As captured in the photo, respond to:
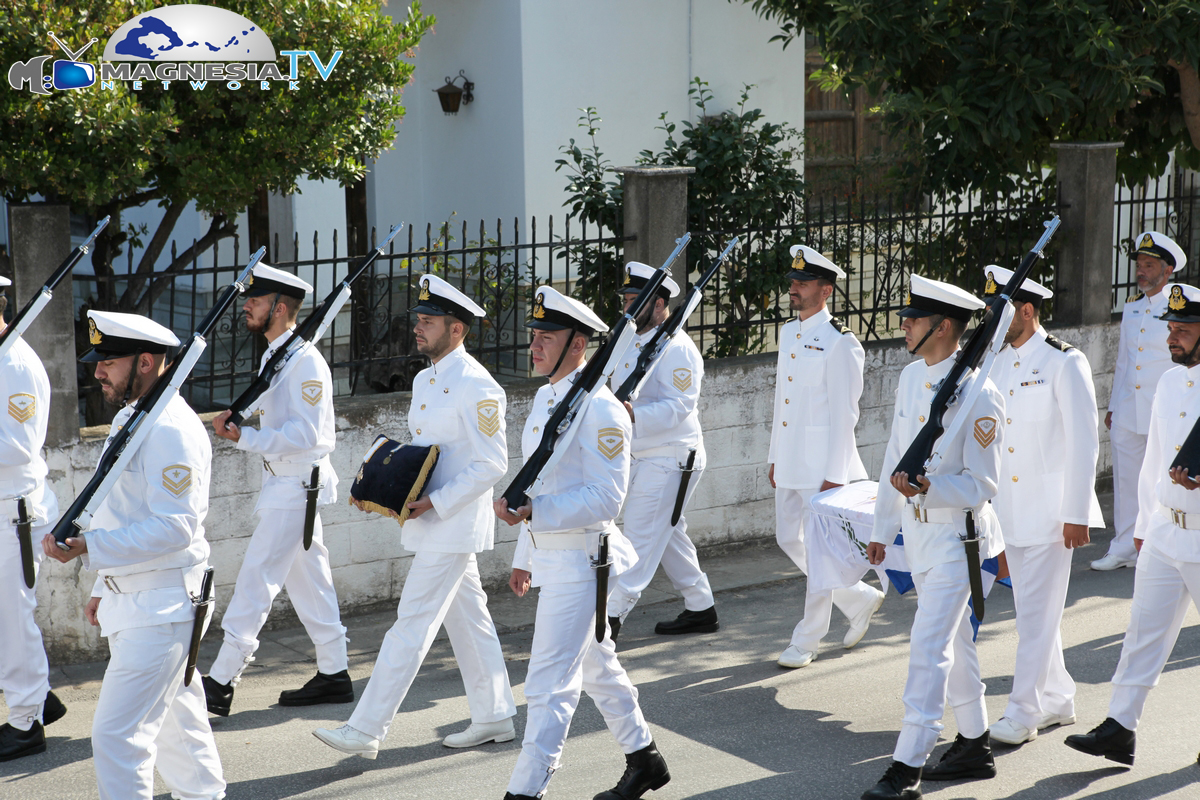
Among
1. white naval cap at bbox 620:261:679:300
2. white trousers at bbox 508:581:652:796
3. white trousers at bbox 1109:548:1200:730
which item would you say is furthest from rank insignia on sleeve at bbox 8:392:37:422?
white trousers at bbox 1109:548:1200:730

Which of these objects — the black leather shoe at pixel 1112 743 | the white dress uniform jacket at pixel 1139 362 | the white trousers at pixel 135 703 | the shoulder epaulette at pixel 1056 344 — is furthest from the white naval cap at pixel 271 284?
the white dress uniform jacket at pixel 1139 362

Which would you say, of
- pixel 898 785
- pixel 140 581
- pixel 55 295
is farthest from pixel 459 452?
pixel 55 295

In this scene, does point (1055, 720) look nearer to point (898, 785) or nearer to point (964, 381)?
point (898, 785)

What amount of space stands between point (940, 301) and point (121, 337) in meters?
3.13

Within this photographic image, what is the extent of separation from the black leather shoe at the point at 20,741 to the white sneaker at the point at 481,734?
1.74 metres

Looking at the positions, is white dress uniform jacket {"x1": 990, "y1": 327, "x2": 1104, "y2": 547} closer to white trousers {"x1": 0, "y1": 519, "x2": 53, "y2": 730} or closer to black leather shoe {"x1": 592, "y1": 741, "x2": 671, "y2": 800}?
black leather shoe {"x1": 592, "y1": 741, "x2": 671, "y2": 800}

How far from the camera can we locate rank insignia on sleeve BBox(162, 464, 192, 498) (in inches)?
171

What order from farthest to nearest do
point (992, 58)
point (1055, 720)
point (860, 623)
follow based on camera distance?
point (992, 58) < point (860, 623) < point (1055, 720)

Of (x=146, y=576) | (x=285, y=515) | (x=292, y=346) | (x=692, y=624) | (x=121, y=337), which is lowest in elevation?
(x=692, y=624)

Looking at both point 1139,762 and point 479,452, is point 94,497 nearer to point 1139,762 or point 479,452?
point 479,452

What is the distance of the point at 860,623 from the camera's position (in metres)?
6.93

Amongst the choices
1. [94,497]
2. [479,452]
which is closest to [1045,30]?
[479,452]

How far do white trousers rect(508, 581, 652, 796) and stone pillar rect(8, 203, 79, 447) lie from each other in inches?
124

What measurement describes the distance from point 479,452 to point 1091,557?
16.9 ft
